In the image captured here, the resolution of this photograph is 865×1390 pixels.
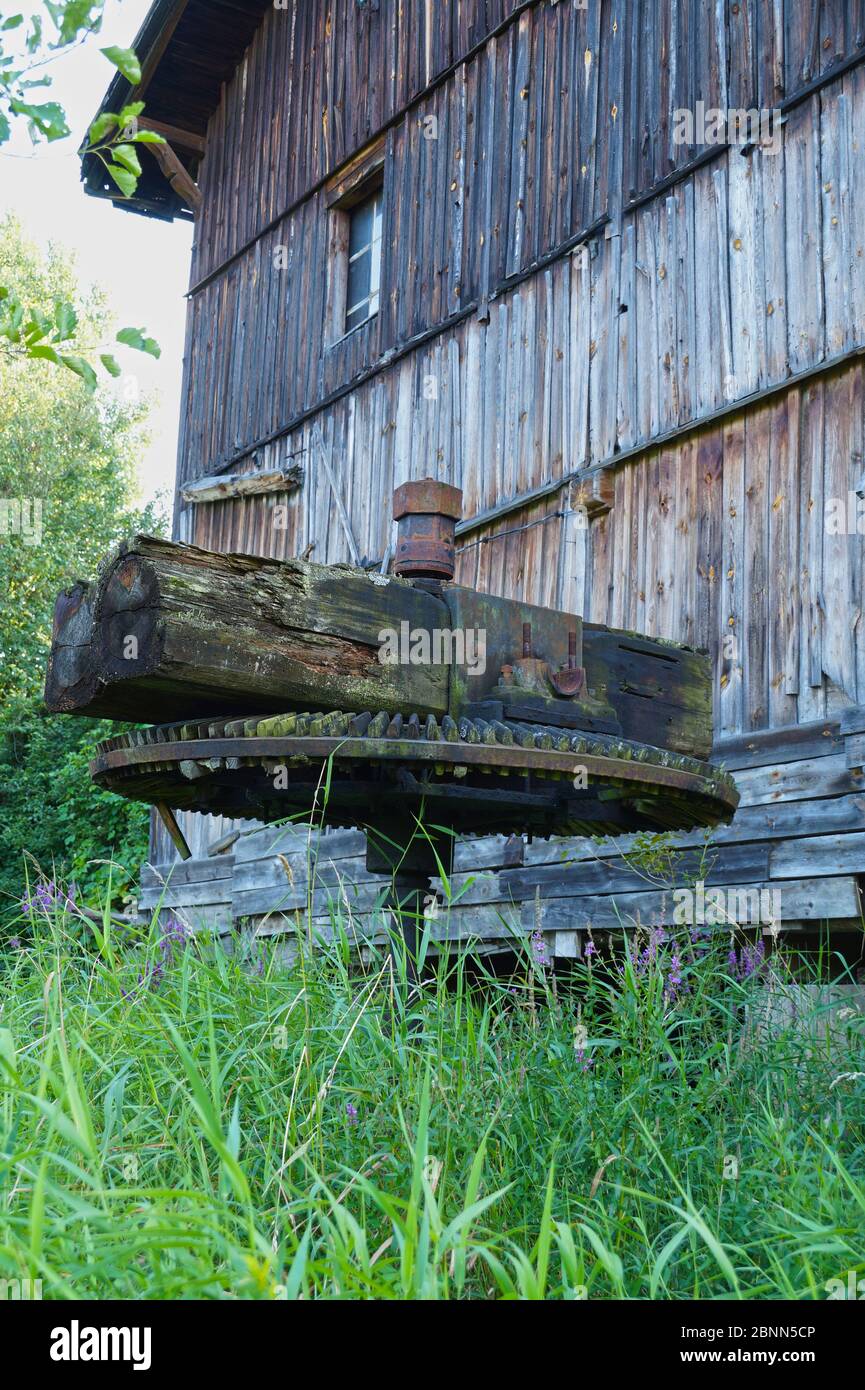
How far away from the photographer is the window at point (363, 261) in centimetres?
1011

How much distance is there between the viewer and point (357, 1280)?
2104 mm

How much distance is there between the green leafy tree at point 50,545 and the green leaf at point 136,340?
1010 centimetres

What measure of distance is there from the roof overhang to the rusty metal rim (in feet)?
33.5

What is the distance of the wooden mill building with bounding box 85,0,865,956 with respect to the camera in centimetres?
613

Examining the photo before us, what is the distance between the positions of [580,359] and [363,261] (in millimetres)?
3265

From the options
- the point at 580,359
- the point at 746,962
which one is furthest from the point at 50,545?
the point at 746,962

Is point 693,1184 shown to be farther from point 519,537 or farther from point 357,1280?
point 519,537

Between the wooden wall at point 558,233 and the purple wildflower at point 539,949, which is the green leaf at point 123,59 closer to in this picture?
the purple wildflower at point 539,949

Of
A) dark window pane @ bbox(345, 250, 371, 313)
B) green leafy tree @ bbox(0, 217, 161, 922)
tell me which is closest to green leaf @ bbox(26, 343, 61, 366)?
dark window pane @ bbox(345, 250, 371, 313)

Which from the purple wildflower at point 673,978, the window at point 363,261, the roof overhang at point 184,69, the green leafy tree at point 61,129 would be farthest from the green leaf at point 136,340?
the roof overhang at point 184,69

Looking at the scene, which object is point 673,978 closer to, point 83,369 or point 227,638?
point 227,638

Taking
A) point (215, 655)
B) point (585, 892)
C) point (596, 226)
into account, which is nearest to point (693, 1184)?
point (215, 655)

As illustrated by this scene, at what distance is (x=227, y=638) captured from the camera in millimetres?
2922

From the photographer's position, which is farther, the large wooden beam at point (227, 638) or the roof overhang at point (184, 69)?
the roof overhang at point (184, 69)
